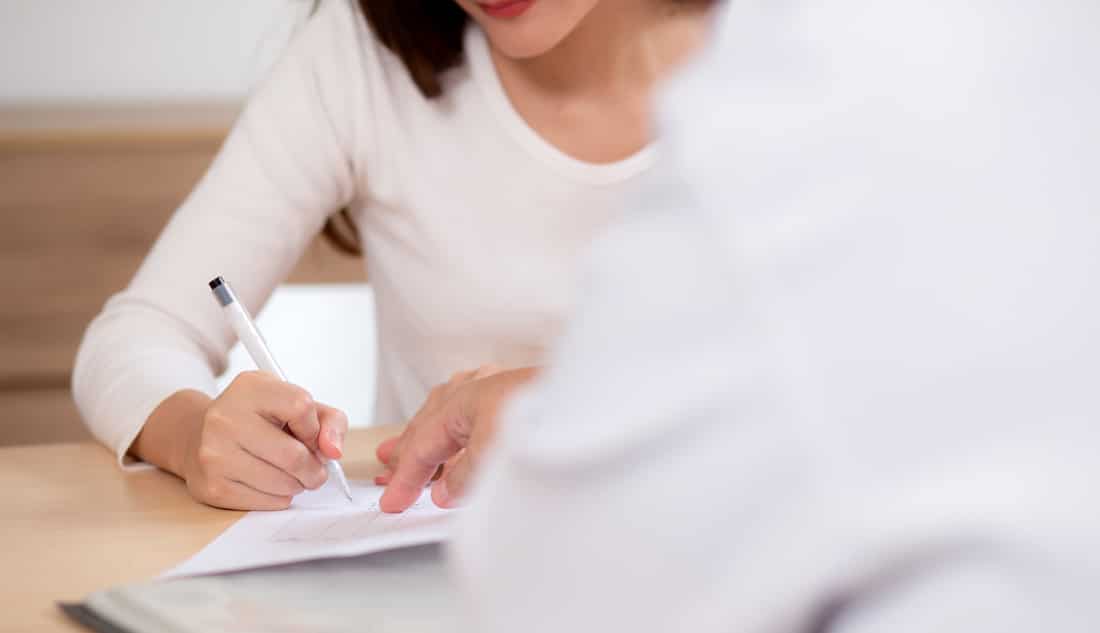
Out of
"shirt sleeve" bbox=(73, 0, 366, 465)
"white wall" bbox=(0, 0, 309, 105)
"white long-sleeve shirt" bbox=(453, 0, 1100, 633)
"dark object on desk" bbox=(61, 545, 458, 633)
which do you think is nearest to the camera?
"white long-sleeve shirt" bbox=(453, 0, 1100, 633)

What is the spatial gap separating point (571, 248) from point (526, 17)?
22cm

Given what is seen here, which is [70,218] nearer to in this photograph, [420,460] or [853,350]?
[420,460]

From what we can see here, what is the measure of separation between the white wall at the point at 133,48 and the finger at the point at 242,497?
1.74 metres

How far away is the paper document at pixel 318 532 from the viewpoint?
0.68 metres

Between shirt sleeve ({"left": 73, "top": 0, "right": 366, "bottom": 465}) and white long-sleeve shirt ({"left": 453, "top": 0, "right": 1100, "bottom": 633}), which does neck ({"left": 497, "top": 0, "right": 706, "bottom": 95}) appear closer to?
shirt sleeve ({"left": 73, "top": 0, "right": 366, "bottom": 465})

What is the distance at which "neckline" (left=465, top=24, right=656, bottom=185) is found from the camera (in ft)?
3.91

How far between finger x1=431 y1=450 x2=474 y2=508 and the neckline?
1.54 ft

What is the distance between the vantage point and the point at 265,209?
3.85 feet

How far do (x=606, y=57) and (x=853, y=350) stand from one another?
3.42 ft

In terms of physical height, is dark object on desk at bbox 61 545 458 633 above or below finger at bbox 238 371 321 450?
below

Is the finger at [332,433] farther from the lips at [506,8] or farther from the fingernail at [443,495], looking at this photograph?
the lips at [506,8]

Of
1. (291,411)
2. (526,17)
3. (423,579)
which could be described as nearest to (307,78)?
(526,17)

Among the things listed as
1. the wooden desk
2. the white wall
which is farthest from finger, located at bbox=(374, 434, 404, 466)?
the white wall

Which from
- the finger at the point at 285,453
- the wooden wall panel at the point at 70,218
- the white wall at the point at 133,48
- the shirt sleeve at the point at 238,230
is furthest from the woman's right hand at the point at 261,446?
the white wall at the point at 133,48
